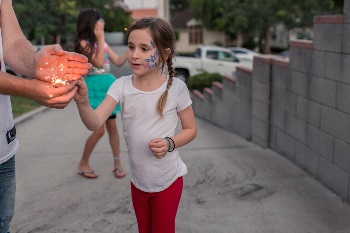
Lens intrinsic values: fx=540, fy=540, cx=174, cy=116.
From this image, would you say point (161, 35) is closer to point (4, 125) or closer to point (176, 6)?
point (4, 125)

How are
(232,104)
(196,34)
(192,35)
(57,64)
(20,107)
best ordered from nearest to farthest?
(57,64)
(232,104)
(20,107)
(196,34)
(192,35)

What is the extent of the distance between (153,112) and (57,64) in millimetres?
1290

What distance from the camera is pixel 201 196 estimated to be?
5.32m

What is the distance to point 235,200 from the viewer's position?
5188 mm

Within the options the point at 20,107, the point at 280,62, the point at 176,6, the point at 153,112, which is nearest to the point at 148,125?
the point at 153,112

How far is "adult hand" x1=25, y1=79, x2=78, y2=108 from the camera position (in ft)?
6.33

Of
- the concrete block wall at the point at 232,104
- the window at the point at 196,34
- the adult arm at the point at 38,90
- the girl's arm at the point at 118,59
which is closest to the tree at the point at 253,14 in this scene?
the window at the point at 196,34

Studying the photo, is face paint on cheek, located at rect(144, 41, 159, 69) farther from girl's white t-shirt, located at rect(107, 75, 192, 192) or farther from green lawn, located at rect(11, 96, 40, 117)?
green lawn, located at rect(11, 96, 40, 117)

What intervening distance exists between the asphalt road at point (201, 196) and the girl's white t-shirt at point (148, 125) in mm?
1368

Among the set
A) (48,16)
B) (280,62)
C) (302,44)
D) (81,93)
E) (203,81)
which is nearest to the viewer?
(81,93)

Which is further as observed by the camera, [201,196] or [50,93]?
[201,196]

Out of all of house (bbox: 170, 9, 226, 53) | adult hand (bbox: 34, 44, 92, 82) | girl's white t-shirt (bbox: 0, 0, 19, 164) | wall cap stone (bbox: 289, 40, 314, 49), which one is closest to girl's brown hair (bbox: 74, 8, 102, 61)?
wall cap stone (bbox: 289, 40, 314, 49)

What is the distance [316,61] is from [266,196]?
1.57 m

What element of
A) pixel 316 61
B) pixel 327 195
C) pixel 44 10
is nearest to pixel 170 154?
pixel 327 195
